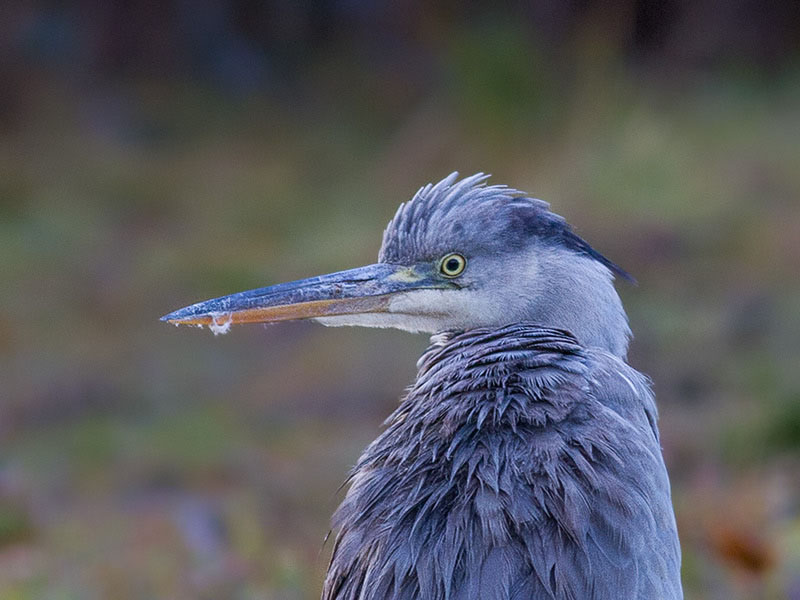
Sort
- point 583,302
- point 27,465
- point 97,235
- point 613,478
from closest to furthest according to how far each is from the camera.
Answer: point 613,478 < point 583,302 < point 27,465 < point 97,235

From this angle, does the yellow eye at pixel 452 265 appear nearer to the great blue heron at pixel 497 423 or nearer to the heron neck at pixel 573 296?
the great blue heron at pixel 497 423

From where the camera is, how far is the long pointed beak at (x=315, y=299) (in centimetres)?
351

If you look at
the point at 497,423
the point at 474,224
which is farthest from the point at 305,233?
the point at 497,423

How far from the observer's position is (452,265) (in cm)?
354

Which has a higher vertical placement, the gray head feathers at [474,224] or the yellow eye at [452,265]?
the gray head feathers at [474,224]

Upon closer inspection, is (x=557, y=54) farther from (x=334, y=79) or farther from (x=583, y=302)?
(x=583, y=302)

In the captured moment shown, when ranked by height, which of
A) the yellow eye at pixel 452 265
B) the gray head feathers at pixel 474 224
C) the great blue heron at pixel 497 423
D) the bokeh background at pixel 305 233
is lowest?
the great blue heron at pixel 497 423

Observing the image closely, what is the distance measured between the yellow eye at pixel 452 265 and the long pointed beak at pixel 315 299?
0.12 ft

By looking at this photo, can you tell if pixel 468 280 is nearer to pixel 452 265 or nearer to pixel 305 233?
pixel 452 265

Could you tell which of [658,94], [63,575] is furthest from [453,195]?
[658,94]

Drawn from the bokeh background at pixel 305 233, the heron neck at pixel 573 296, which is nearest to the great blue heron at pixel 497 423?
the heron neck at pixel 573 296

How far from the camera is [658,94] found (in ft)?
41.8

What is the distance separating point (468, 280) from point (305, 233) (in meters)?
7.79

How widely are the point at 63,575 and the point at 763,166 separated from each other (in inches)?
334
